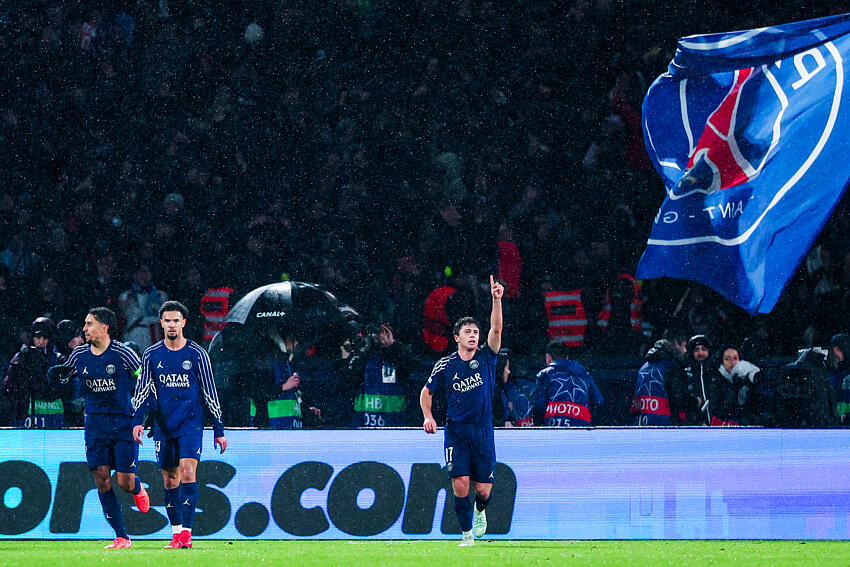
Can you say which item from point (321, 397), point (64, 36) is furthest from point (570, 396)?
point (64, 36)

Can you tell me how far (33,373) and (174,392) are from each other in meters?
3.67

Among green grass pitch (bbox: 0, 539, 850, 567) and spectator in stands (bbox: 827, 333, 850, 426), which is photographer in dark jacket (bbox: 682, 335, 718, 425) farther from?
green grass pitch (bbox: 0, 539, 850, 567)

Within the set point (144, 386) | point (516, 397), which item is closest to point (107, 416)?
point (144, 386)

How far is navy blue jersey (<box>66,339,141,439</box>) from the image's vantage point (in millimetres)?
9172

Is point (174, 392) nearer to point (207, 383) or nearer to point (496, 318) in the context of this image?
point (207, 383)

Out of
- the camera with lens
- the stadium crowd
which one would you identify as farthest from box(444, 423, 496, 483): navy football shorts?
→ the stadium crowd

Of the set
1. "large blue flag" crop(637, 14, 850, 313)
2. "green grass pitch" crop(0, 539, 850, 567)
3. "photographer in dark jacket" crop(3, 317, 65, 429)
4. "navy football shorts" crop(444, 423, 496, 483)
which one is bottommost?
"green grass pitch" crop(0, 539, 850, 567)

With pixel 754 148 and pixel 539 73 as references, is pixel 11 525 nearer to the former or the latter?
pixel 754 148

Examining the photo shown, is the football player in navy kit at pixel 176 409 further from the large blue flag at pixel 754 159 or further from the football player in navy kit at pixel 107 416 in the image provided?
the large blue flag at pixel 754 159

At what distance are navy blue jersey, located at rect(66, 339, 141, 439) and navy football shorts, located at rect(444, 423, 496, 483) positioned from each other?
91.4 inches

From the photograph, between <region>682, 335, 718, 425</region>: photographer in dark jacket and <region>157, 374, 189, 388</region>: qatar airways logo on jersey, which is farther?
<region>682, 335, 718, 425</region>: photographer in dark jacket

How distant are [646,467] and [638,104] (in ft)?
21.5

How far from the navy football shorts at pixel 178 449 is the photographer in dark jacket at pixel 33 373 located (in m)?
3.27

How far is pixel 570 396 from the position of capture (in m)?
10.9
